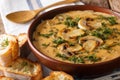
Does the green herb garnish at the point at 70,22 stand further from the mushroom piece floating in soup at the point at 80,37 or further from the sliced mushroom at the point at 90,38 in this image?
the sliced mushroom at the point at 90,38

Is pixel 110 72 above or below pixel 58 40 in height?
below

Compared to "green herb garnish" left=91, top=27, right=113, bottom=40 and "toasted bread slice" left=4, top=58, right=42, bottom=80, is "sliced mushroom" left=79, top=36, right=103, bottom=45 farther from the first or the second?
"toasted bread slice" left=4, top=58, right=42, bottom=80

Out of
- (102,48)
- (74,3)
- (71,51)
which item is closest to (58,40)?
(71,51)

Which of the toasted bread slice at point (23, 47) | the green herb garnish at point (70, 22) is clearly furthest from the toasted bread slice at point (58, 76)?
the green herb garnish at point (70, 22)

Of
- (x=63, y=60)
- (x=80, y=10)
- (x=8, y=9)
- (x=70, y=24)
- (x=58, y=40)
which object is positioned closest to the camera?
(x=63, y=60)

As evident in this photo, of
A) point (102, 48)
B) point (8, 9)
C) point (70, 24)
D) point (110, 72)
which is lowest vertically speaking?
point (110, 72)

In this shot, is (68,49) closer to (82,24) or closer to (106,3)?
(82,24)

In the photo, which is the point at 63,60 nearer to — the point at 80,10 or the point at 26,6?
the point at 80,10
